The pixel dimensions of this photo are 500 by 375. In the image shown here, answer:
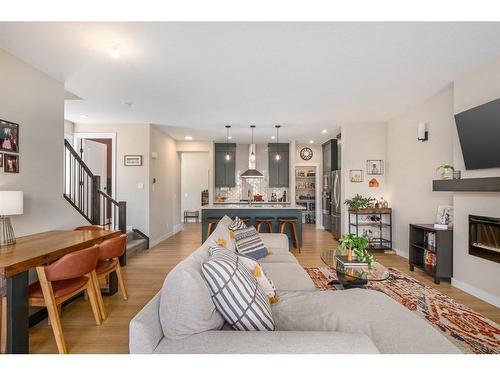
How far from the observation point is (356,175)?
5762 millimetres

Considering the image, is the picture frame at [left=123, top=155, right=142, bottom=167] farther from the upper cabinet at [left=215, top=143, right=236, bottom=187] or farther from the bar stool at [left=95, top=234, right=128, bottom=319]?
the bar stool at [left=95, top=234, right=128, bottom=319]

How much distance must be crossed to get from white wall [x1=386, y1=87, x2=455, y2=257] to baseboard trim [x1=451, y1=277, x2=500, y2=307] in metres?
1.08

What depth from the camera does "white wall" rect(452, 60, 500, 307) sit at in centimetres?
287

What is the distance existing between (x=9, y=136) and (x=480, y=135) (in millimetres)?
→ 4968

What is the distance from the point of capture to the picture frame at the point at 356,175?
5758 millimetres

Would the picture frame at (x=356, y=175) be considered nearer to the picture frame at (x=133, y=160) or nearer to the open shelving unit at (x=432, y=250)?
the open shelving unit at (x=432, y=250)

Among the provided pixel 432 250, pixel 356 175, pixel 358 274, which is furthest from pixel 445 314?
pixel 356 175

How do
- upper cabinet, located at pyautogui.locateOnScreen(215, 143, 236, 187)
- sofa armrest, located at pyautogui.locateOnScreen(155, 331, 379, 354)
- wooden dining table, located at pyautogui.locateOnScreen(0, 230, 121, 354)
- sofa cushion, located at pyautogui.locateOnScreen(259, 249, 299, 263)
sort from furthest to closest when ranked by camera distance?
upper cabinet, located at pyautogui.locateOnScreen(215, 143, 236, 187), sofa cushion, located at pyautogui.locateOnScreen(259, 249, 299, 263), wooden dining table, located at pyautogui.locateOnScreen(0, 230, 121, 354), sofa armrest, located at pyautogui.locateOnScreen(155, 331, 379, 354)

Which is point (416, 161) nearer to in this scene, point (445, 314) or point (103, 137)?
point (445, 314)

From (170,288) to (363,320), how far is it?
43.4 inches

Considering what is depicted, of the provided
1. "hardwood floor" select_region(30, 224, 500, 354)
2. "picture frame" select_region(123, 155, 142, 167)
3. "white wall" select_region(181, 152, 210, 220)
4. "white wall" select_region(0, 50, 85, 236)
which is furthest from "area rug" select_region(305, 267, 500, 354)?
"white wall" select_region(181, 152, 210, 220)

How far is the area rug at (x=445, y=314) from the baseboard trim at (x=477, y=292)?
0.34 m
